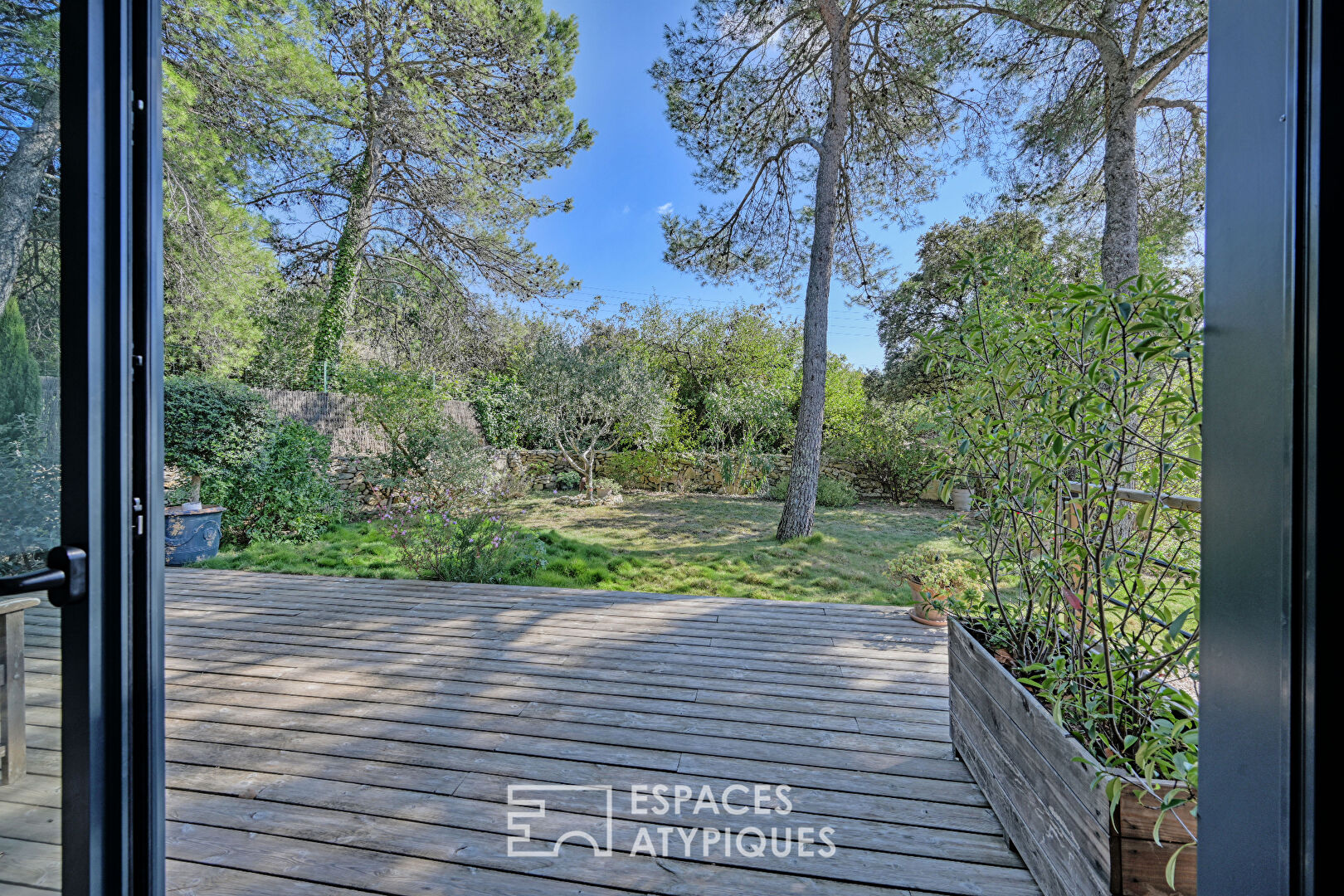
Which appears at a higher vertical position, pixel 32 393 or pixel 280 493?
pixel 32 393

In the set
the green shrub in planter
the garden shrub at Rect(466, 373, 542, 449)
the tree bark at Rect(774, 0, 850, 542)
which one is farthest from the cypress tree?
the garden shrub at Rect(466, 373, 542, 449)

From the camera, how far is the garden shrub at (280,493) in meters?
5.28

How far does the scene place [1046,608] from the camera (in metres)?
1.65

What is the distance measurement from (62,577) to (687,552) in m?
4.76

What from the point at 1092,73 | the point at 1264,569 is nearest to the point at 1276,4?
the point at 1264,569

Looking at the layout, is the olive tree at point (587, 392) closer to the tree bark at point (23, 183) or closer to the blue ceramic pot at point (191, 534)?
the blue ceramic pot at point (191, 534)

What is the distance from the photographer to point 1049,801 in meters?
1.29

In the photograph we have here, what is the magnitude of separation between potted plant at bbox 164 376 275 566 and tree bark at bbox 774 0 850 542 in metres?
5.27

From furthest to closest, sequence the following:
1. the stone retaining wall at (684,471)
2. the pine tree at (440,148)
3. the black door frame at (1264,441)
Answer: the stone retaining wall at (684,471) < the pine tree at (440,148) < the black door frame at (1264,441)

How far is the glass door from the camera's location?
797 mm

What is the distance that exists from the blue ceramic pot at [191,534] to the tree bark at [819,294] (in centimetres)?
520

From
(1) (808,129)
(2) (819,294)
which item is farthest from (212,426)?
(1) (808,129)

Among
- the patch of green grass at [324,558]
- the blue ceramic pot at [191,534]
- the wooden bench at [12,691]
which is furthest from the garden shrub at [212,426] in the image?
the wooden bench at [12,691]

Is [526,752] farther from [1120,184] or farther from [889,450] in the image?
[889,450]
